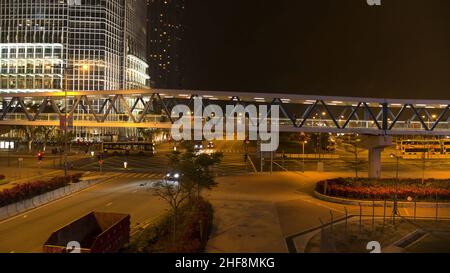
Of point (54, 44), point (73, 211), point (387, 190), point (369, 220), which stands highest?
point (54, 44)

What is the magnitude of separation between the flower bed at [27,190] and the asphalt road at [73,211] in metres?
1.23

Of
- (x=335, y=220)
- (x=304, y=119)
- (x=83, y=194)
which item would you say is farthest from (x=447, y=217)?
(x=83, y=194)

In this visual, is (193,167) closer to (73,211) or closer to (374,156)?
(73,211)

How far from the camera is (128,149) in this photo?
6938 centimetres

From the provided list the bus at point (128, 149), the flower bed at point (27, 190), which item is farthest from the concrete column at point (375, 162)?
the bus at point (128, 149)

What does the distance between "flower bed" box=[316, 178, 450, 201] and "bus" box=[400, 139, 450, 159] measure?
4567 cm

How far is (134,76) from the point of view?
388 ft

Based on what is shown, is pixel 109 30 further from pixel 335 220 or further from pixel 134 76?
pixel 335 220

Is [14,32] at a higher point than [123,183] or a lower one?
higher

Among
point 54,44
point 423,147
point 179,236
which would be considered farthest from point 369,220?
point 54,44

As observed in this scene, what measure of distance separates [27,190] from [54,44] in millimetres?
80652

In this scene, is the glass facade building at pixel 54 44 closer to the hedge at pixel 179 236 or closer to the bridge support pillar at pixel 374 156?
the bridge support pillar at pixel 374 156
